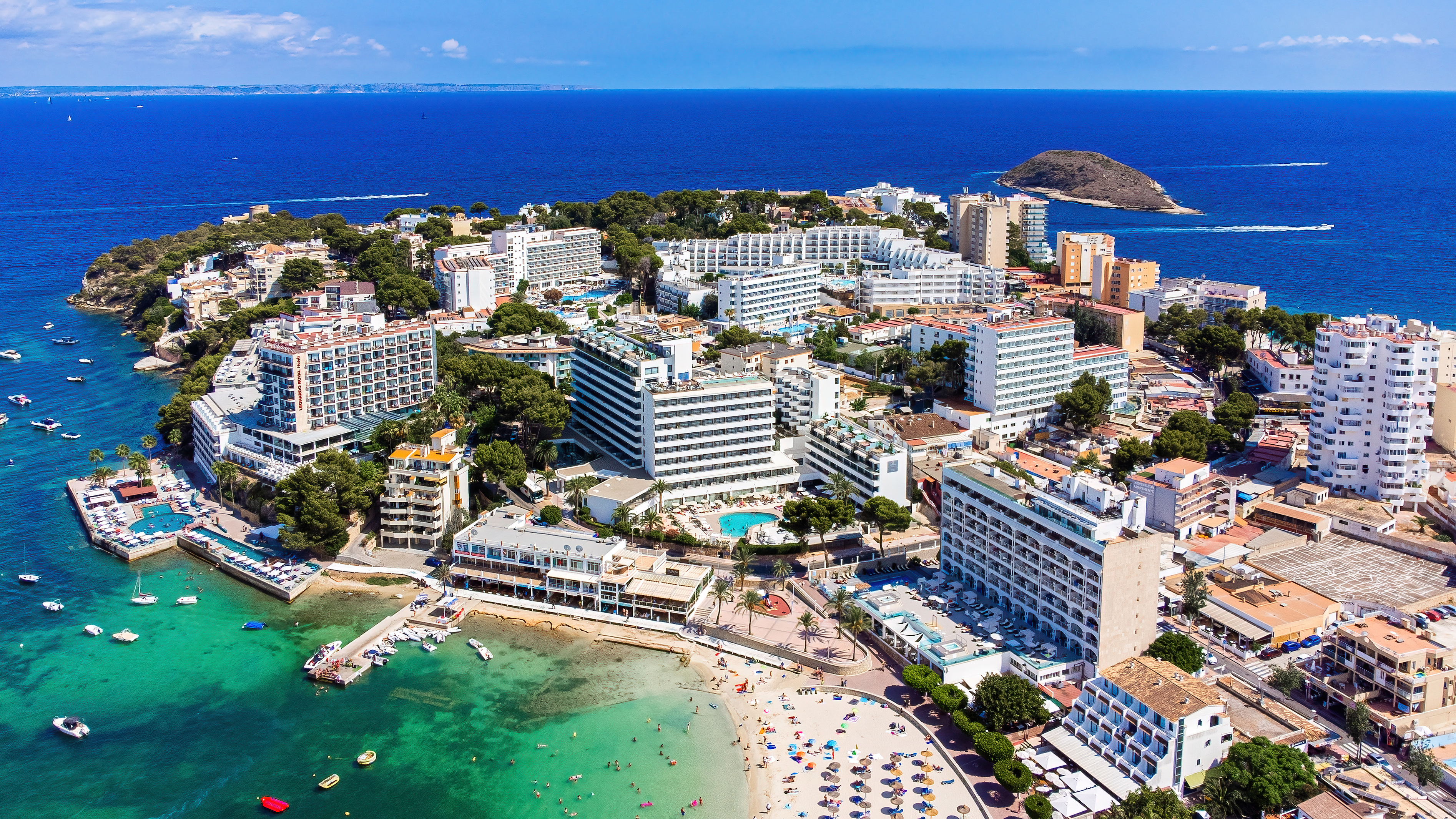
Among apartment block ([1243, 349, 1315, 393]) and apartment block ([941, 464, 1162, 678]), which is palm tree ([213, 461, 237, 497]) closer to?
apartment block ([941, 464, 1162, 678])

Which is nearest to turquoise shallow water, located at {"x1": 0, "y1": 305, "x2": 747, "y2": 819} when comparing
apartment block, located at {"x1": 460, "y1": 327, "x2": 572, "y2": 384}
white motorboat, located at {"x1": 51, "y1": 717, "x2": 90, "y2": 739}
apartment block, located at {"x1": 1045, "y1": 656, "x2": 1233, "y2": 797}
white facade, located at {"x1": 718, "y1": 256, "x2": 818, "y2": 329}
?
white motorboat, located at {"x1": 51, "y1": 717, "x2": 90, "y2": 739}

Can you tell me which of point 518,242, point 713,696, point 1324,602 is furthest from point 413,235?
point 1324,602

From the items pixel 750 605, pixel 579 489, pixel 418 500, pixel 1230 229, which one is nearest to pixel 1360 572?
pixel 750 605

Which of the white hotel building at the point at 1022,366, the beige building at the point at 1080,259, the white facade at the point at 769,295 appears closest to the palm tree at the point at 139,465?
the white facade at the point at 769,295

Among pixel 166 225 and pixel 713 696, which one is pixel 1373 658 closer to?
pixel 713 696

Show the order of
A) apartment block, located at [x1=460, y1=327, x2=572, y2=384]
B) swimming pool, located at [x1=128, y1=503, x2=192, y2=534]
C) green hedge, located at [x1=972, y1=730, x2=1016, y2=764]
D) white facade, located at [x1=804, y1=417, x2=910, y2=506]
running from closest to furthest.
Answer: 1. green hedge, located at [x1=972, y1=730, x2=1016, y2=764]
2. white facade, located at [x1=804, y1=417, x2=910, y2=506]
3. swimming pool, located at [x1=128, y1=503, x2=192, y2=534]
4. apartment block, located at [x1=460, y1=327, x2=572, y2=384]

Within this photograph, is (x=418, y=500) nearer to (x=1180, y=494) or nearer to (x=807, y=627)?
(x=807, y=627)

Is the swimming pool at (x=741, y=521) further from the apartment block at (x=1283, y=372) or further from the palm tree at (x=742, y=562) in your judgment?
the apartment block at (x=1283, y=372)
